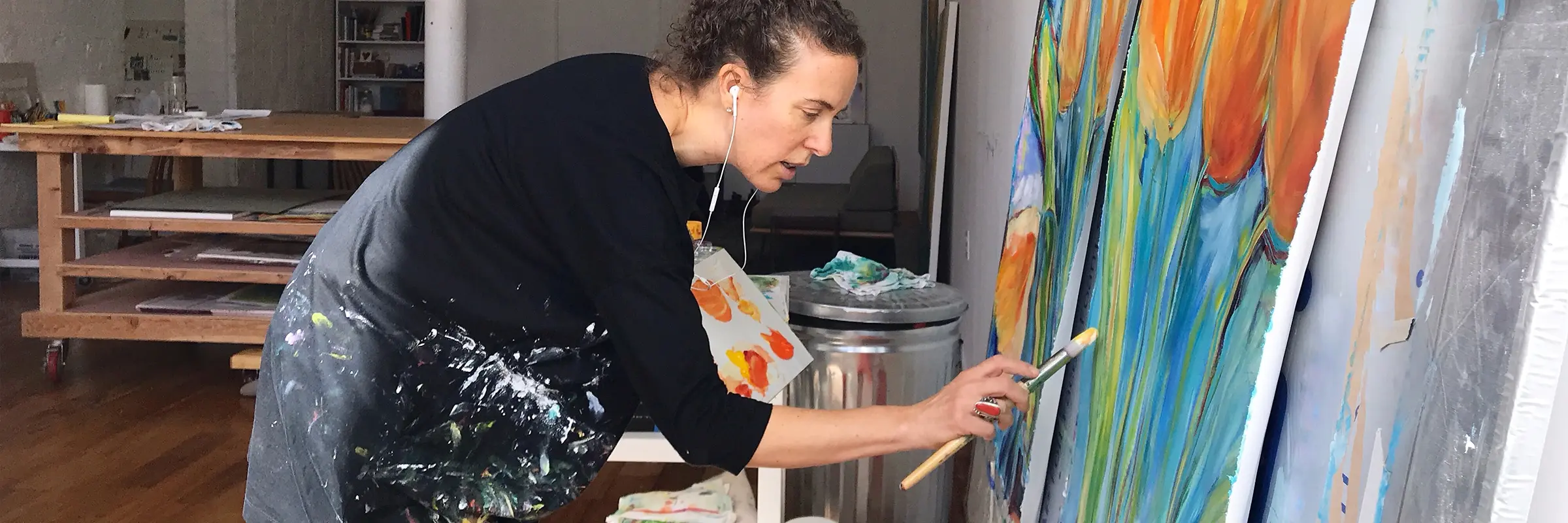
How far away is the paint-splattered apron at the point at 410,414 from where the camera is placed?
1.35m

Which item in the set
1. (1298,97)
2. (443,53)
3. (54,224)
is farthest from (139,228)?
(1298,97)

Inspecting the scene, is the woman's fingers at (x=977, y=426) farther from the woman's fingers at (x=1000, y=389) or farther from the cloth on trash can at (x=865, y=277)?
the cloth on trash can at (x=865, y=277)

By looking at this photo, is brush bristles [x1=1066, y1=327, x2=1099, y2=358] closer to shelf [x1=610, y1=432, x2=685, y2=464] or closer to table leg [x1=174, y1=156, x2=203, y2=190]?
shelf [x1=610, y1=432, x2=685, y2=464]

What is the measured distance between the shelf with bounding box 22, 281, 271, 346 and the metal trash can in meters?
2.23

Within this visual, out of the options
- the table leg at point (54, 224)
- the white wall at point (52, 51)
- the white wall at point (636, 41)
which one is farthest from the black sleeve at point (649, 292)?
the white wall at point (636, 41)

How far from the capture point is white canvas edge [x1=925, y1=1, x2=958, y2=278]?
15.2ft

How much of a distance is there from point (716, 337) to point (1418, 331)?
162cm

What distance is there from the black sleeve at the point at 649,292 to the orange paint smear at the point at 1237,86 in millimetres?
541

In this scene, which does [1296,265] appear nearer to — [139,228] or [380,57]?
[139,228]

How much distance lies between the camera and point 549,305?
1.33m

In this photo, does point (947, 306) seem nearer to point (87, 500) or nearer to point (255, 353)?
point (87, 500)

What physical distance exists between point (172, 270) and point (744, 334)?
8.79 ft

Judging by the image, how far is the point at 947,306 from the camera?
2.62 m

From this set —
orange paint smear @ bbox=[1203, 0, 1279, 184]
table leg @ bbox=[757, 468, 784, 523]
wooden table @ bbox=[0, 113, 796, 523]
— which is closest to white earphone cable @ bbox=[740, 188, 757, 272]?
table leg @ bbox=[757, 468, 784, 523]
